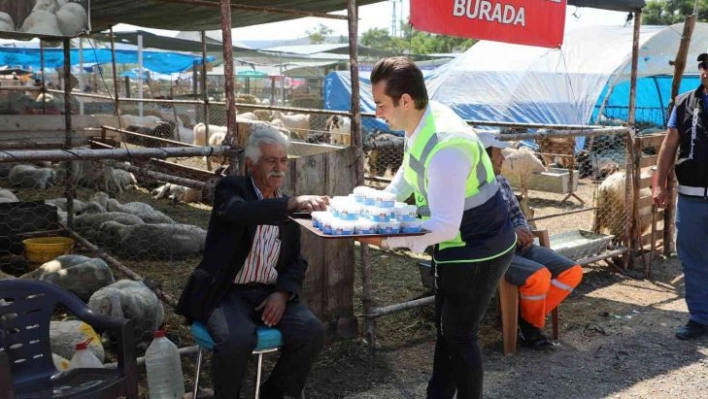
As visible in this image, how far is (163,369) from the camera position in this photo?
3799 mm

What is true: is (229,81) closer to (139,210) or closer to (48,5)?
(48,5)

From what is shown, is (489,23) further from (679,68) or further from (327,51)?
(327,51)

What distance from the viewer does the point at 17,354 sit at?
2.97m

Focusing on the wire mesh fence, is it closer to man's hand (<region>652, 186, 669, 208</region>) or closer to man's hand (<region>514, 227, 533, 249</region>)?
man's hand (<region>514, 227, 533, 249</region>)

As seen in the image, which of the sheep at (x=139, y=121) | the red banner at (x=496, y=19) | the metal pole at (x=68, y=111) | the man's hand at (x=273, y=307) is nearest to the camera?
the man's hand at (x=273, y=307)

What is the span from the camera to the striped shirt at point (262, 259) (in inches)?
140

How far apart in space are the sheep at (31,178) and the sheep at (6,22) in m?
6.98

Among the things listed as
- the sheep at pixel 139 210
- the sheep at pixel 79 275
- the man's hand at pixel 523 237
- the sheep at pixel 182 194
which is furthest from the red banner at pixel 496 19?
the sheep at pixel 182 194

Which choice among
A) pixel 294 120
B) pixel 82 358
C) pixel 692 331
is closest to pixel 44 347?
pixel 82 358

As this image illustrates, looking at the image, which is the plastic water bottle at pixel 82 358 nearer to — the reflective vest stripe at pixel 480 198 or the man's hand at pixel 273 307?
the man's hand at pixel 273 307

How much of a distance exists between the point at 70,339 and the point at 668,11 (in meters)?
44.2

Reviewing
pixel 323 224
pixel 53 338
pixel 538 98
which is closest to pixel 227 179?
pixel 323 224

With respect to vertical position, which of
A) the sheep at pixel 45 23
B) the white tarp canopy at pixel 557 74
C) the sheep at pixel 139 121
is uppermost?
the white tarp canopy at pixel 557 74

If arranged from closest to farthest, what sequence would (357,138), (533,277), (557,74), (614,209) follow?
(357,138), (533,277), (614,209), (557,74)
